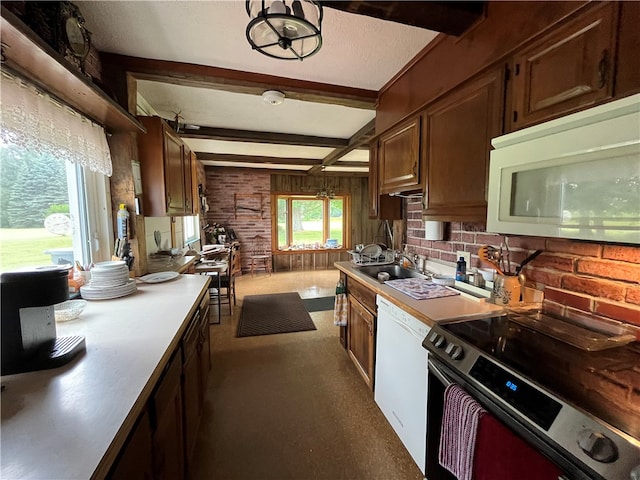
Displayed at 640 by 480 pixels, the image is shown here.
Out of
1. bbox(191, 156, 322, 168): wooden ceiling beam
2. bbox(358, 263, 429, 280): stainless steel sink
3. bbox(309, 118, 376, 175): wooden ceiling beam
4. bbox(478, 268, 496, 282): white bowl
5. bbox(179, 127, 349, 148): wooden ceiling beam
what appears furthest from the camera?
bbox(191, 156, 322, 168): wooden ceiling beam

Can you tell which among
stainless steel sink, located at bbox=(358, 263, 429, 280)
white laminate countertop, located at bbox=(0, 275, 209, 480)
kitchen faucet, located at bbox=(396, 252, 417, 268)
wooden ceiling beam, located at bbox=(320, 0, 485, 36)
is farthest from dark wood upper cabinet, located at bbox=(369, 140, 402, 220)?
white laminate countertop, located at bbox=(0, 275, 209, 480)

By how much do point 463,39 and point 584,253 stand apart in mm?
1278

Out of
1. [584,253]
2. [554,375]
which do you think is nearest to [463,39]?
[584,253]

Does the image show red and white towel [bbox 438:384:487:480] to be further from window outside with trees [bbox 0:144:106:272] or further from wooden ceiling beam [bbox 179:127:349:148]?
wooden ceiling beam [bbox 179:127:349:148]

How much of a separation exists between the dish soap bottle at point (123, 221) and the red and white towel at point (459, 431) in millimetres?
2208

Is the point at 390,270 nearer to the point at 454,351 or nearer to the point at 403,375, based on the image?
the point at 403,375

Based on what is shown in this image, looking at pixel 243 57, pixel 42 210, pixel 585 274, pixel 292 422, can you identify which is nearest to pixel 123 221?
pixel 42 210

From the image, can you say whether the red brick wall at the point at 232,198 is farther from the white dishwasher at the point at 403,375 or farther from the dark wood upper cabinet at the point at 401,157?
the white dishwasher at the point at 403,375

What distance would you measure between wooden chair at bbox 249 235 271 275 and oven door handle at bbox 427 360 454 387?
547 centimetres

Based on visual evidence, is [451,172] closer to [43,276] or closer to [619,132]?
[619,132]

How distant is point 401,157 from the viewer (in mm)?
2113

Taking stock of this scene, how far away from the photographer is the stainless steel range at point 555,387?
2.06 ft

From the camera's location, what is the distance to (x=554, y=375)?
0.83m

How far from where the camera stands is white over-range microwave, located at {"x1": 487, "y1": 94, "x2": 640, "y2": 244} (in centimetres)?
75
